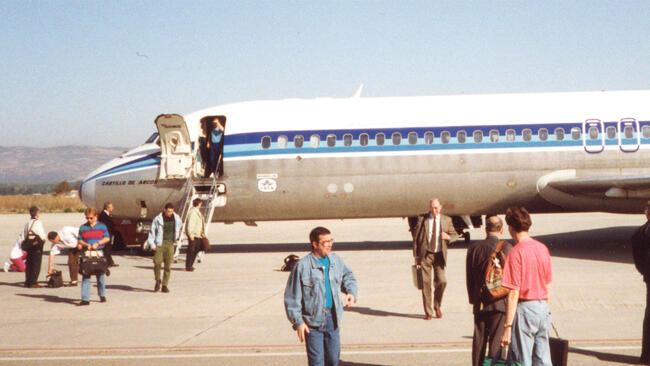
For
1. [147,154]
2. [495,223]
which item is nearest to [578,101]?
[147,154]

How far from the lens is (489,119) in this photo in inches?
841

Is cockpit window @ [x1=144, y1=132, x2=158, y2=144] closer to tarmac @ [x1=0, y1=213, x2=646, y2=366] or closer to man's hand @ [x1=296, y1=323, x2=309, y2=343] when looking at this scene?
tarmac @ [x1=0, y1=213, x2=646, y2=366]

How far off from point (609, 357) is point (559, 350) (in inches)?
94.9

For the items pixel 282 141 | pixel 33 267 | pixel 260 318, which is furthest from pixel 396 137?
pixel 260 318

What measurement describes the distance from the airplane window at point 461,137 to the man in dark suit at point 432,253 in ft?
31.6

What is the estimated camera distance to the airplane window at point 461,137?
2125 cm

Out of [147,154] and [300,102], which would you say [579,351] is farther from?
[147,154]

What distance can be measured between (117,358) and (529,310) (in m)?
5.34

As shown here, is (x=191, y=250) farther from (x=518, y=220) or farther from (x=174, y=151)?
(x=518, y=220)

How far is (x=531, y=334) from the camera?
6.75 metres

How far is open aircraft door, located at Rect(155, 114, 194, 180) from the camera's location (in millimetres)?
21438

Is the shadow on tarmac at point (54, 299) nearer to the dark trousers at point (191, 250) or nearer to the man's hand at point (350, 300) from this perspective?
the dark trousers at point (191, 250)

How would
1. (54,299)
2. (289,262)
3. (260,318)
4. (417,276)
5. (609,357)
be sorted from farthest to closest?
(289,262) → (54,299) → (260,318) → (417,276) → (609,357)

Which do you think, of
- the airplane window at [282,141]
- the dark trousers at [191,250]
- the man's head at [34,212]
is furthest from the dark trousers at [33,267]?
the airplane window at [282,141]
